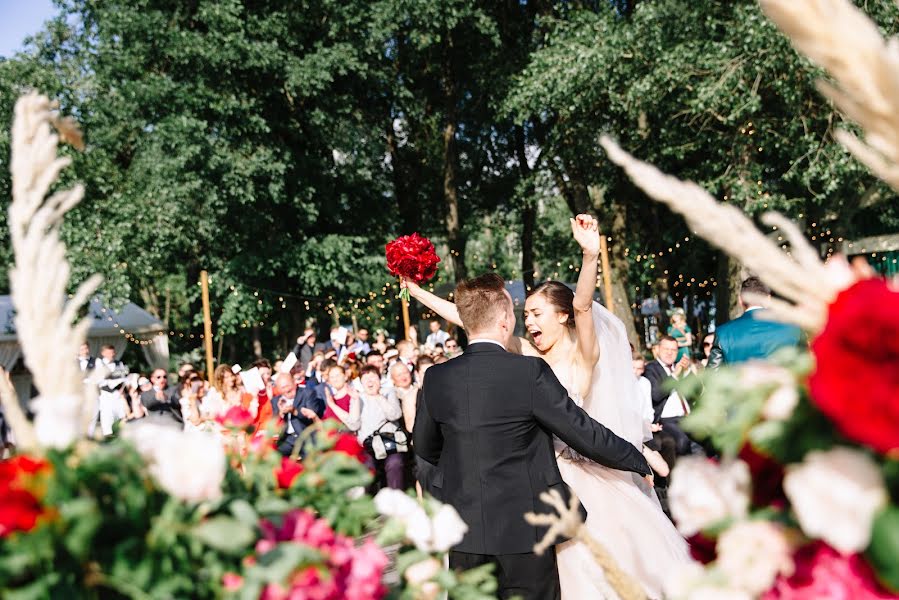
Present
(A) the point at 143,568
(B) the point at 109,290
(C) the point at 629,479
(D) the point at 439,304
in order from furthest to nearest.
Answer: (B) the point at 109,290 < (D) the point at 439,304 < (C) the point at 629,479 < (A) the point at 143,568

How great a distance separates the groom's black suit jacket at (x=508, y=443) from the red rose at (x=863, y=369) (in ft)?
7.99

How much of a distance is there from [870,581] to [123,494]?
109 cm

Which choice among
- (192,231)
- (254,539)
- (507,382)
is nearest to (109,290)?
(192,231)

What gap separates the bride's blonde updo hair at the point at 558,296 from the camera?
179 inches

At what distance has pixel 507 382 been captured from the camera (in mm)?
3539

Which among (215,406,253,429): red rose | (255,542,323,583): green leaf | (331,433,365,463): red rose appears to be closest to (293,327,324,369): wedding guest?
(215,406,253,429): red rose

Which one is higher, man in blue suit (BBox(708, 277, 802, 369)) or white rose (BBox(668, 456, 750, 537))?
man in blue suit (BBox(708, 277, 802, 369))

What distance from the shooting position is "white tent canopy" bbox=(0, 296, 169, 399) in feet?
57.2

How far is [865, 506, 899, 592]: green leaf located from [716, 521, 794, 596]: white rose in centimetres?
14

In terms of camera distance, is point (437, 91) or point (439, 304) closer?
point (439, 304)

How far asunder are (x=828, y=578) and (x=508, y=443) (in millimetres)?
2417

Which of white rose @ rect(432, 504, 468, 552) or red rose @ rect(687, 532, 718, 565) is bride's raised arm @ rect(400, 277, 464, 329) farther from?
red rose @ rect(687, 532, 718, 565)

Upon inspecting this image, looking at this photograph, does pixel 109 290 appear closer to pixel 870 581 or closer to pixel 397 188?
pixel 397 188

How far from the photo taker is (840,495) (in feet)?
3.48
